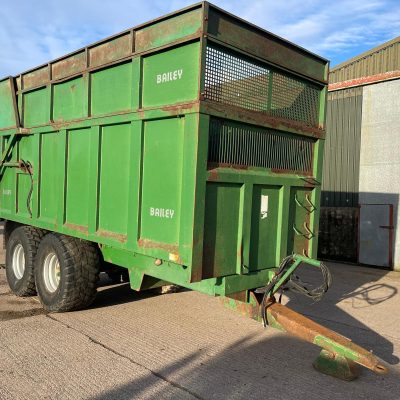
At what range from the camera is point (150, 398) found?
349cm

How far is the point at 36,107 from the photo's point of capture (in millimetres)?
6176

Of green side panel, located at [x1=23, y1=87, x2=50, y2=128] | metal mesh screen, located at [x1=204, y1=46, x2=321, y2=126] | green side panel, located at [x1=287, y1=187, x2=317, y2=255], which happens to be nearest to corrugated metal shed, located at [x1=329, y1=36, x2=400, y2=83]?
metal mesh screen, located at [x1=204, y1=46, x2=321, y2=126]

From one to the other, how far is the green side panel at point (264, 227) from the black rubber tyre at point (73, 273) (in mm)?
2080

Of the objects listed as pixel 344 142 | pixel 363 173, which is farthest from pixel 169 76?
pixel 344 142

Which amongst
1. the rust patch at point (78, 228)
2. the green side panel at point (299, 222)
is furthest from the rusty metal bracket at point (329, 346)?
the rust patch at point (78, 228)

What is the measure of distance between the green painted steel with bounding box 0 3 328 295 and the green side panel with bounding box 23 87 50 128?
0.52 feet

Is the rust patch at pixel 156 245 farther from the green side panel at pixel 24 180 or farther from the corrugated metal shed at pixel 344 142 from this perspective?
the corrugated metal shed at pixel 344 142

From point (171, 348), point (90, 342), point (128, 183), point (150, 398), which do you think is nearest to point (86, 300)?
point (90, 342)

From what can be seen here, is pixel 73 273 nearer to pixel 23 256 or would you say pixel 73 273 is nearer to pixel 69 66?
pixel 23 256

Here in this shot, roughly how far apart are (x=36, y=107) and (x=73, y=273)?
239 centimetres

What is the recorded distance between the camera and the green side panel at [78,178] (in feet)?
16.9

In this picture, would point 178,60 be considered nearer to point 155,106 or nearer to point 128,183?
point 155,106

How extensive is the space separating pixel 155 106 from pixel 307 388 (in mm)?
A: 2794

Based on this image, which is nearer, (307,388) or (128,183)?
(307,388)
